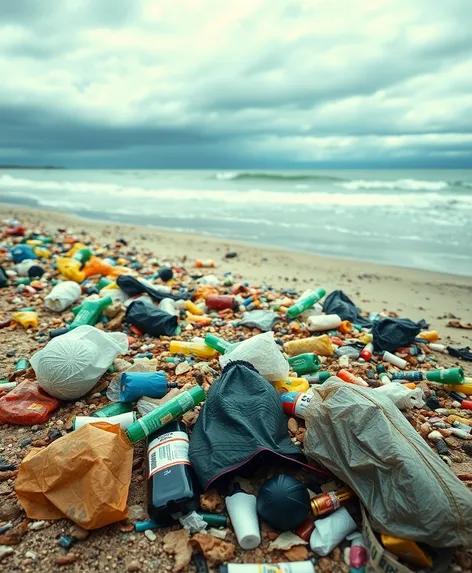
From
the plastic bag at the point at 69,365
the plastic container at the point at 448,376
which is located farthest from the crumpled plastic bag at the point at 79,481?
the plastic container at the point at 448,376

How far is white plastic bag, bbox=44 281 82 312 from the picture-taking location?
5297 mm

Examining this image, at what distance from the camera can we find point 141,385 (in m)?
3.14

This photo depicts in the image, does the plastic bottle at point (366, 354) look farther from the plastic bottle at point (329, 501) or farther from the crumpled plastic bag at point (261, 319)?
the plastic bottle at point (329, 501)

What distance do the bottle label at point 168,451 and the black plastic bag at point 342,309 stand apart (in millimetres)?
3342

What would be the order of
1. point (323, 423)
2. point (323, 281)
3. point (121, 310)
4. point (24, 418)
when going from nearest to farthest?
point (323, 423)
point (24, 418)
point (121, 310)
point (323, 281)

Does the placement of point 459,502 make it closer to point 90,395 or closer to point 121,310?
point 90,395

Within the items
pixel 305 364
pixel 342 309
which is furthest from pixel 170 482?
pixel 342 309

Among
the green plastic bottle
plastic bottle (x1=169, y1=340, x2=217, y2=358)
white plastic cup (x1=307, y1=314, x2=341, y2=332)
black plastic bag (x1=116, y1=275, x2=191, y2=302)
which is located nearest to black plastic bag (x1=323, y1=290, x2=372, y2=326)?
white plastic cup (x1=307, y1=314, x2=341, y2=332)

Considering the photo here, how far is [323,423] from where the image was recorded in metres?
2.46

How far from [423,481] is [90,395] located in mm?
2624

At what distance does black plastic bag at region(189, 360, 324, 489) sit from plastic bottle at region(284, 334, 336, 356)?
1.47 meters

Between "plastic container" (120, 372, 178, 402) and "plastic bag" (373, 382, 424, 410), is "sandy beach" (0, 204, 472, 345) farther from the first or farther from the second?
"plastic container" (120, 372, 178, 402)

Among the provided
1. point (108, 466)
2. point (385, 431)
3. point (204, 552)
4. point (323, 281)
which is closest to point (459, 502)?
point (385, 431)

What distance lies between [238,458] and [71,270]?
5.33m
